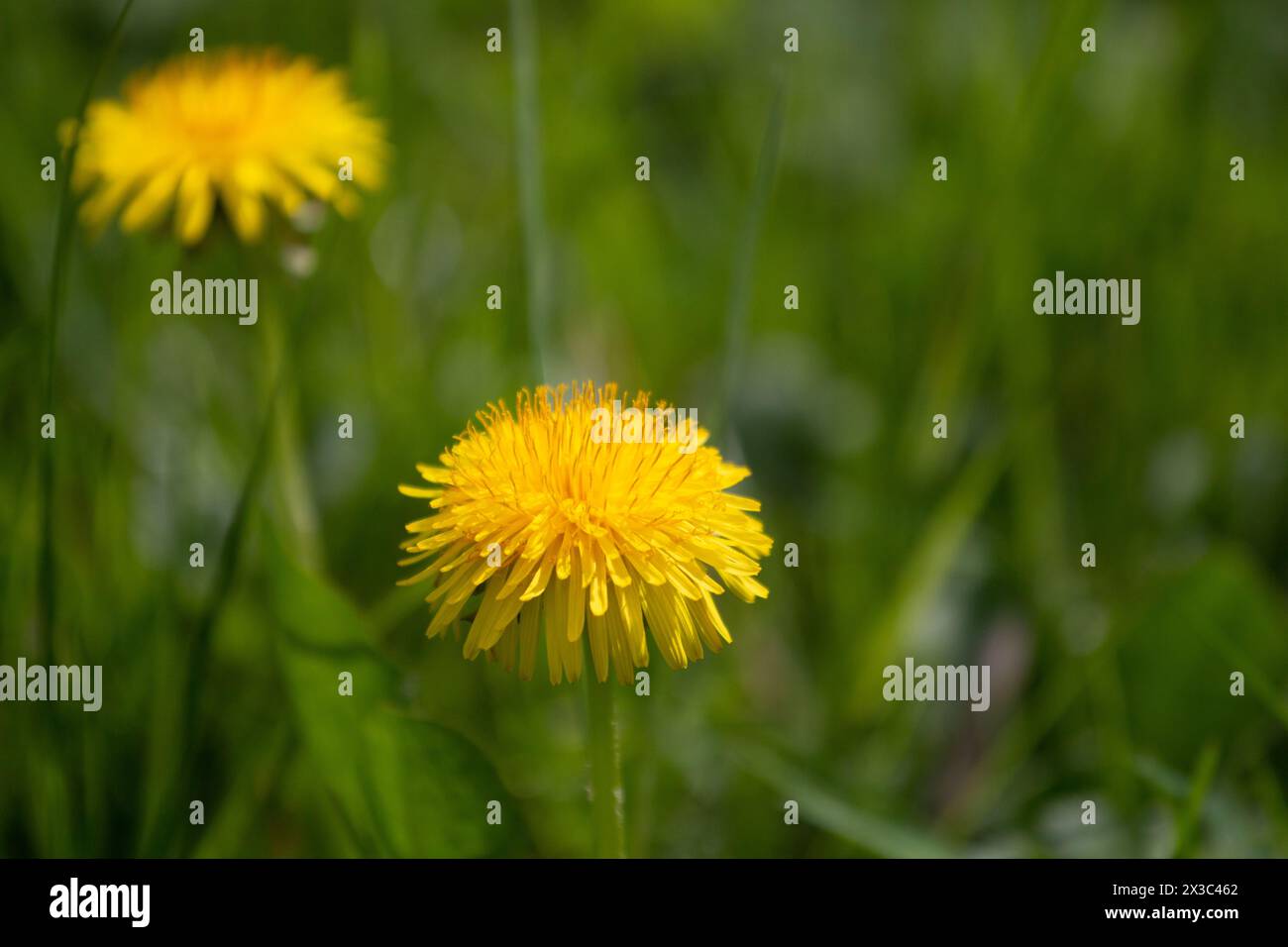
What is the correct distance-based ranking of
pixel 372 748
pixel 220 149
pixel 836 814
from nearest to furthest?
pixel 372 748 → pixel 836 814 → pixel 220 149

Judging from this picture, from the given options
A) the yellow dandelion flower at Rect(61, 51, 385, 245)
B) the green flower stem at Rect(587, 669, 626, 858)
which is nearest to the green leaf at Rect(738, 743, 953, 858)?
the green flower stem at Rect(587, 669, 626, 858)

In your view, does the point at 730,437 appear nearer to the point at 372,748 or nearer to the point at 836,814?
the point at 836,814

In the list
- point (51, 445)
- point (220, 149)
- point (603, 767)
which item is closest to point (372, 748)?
point (603, 767)

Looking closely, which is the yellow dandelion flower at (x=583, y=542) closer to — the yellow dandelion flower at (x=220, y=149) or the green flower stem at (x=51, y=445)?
the green flower stem at (x=51, y=445)

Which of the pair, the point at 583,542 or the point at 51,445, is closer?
the point at 583,542

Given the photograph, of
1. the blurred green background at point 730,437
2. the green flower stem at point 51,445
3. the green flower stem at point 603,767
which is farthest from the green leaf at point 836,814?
the green flower stem at point 51,445
